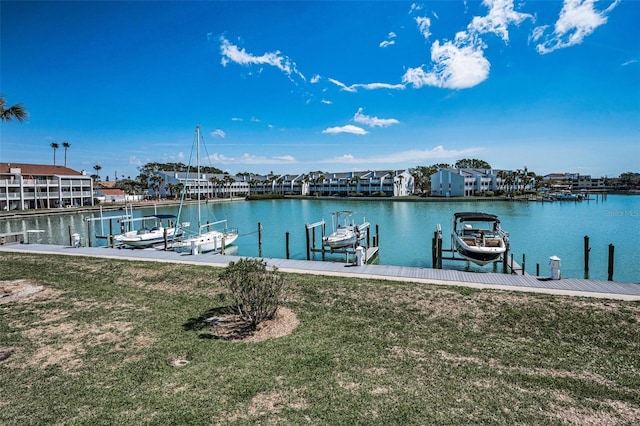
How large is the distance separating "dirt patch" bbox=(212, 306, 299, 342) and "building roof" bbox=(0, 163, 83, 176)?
7580 centimetres

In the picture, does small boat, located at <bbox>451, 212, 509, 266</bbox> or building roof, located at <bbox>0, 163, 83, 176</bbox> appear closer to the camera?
small boat, located at <bbox>451, 212, 509, 266</bbox>

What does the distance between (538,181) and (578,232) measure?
295ft

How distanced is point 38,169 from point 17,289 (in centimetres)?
7338

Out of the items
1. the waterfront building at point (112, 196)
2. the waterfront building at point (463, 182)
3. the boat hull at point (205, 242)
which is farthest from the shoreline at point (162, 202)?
the boat hull at point (205, 242)

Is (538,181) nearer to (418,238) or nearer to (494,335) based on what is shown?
(418,238)

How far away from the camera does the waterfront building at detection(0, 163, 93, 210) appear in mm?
63184

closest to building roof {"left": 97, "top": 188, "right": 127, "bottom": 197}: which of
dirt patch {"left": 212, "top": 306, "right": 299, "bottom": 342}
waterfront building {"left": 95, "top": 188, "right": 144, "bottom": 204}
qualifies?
waterfront building {"left": 95, "top": 188, "right": 144, "bottom": 204}

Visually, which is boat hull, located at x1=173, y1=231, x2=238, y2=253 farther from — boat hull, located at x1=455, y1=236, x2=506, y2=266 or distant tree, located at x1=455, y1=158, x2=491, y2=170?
distant tree, located at x1=455, y1=158, x2=491, y2=170

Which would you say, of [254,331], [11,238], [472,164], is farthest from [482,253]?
[472,164]

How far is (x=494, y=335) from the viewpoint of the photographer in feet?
28.8

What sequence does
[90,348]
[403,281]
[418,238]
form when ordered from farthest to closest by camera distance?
A: [418,238], [403,281], [90,348]

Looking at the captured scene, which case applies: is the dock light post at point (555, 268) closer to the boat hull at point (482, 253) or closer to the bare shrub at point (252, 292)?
the boat hull at point (482, 253)

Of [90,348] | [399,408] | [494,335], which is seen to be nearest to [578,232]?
[494,335]

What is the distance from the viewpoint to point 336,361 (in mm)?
7367
